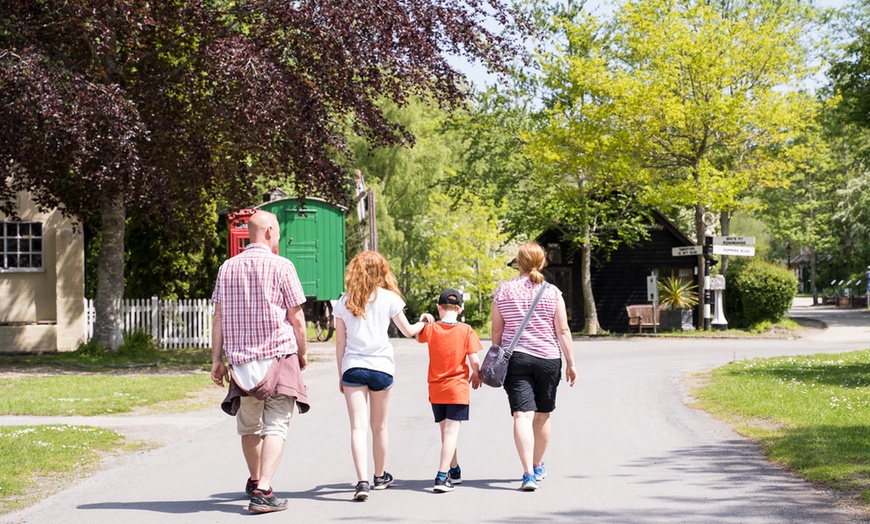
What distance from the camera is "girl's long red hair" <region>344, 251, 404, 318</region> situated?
807 centimetres

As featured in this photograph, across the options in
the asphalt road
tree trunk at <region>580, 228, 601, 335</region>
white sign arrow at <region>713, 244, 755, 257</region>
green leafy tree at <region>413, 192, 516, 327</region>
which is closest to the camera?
the asphalt road

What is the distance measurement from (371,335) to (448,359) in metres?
0.63

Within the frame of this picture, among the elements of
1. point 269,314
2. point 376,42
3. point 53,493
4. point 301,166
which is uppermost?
point 376,42

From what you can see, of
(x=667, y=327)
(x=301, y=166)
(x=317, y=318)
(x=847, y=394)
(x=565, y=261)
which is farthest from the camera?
(x=565, y=261)

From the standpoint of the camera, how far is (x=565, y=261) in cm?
4544

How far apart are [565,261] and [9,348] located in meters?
24.3

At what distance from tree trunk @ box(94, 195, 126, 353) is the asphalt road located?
9.08 metres

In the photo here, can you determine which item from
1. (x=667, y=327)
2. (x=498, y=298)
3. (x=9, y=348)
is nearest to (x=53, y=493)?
(x=498, y=298)

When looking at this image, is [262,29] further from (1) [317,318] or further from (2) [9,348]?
(1) [317,318]

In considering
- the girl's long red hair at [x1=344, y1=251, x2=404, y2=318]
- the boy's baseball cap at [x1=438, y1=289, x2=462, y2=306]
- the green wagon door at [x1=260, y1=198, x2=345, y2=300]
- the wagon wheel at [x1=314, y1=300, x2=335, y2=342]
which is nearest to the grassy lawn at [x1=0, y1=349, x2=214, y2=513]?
the girl's long red hair at [x1=344, y1=251, x2=404, y2=318]

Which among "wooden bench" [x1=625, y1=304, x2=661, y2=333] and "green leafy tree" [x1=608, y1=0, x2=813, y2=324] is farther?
"wooden bench" [x1=625, y1=304, x2=661, y2=333]

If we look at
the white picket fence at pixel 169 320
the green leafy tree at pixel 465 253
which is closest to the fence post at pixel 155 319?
the white picket fence at pixel 169 320

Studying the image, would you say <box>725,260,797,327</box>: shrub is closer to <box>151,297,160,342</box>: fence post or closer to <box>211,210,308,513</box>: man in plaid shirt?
<box>151,297,160,342</box>: fence post

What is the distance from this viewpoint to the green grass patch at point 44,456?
8.34 m
